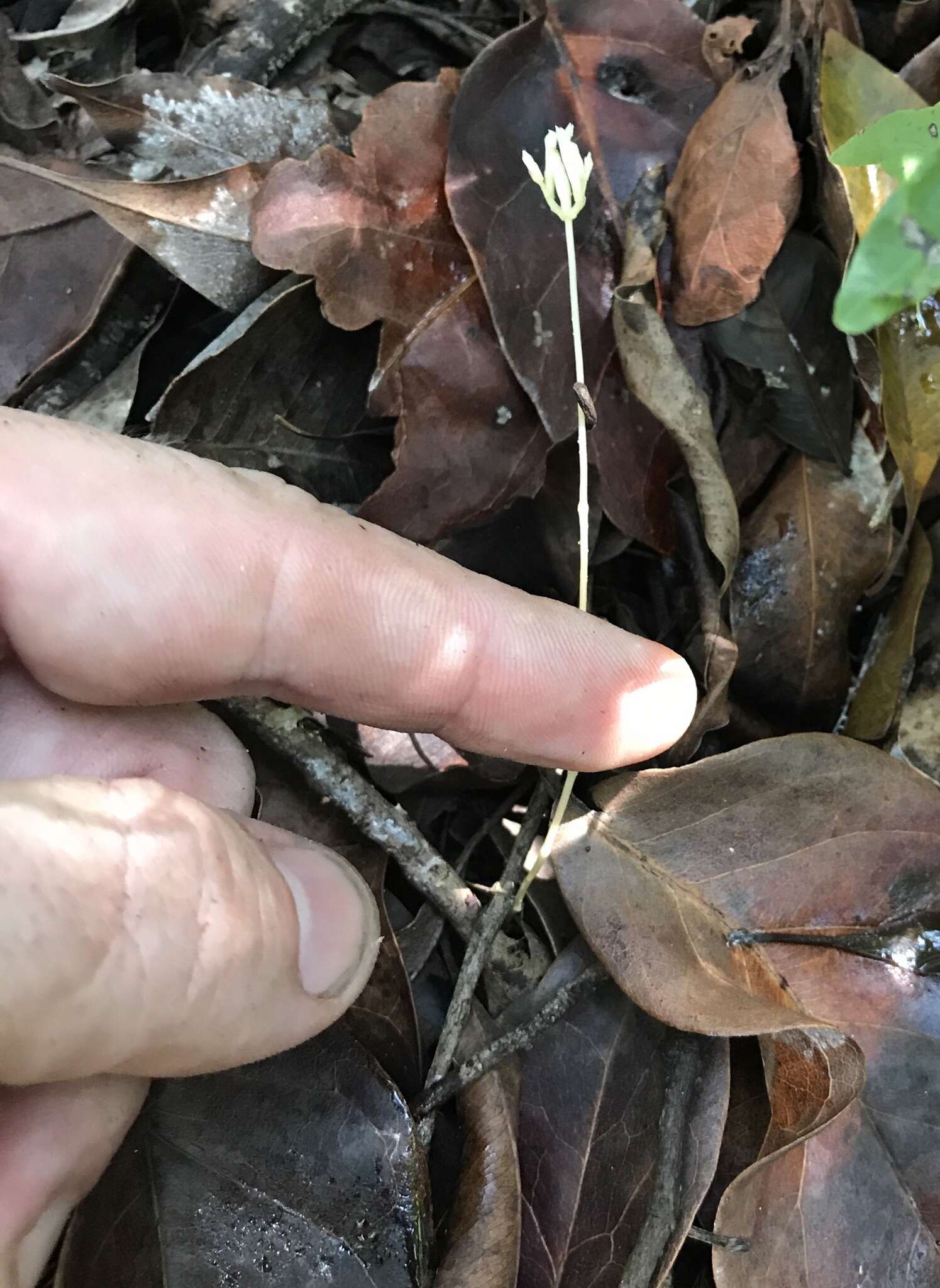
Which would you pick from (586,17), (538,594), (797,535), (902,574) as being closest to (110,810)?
(538,594)

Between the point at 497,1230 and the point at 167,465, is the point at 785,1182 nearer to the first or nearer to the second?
the point at 497,1230

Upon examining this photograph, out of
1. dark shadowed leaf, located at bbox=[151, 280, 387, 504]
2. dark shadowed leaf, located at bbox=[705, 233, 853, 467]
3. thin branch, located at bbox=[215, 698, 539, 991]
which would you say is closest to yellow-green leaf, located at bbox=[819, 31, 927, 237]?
dark shadowed leaf, located at bbox=[705, 233, 853, 467]

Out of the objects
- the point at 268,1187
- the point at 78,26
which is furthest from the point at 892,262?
the point at 78,26

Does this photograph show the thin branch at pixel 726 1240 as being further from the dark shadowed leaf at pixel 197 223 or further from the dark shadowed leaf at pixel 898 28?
the dark shadowed leaf at pixel 898 28

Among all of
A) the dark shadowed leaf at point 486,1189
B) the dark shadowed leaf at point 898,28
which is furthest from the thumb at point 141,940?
the dark shadowed leaf at point 898,28

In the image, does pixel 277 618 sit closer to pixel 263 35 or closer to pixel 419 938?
pixel 419 938

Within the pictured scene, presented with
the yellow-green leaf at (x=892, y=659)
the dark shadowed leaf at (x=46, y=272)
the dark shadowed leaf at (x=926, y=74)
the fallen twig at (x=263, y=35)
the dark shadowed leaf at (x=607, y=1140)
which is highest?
the dark shadowed leaf at (x=926, y=74)

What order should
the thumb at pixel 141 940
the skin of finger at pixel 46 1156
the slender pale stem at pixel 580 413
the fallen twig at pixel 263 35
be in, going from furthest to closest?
the fallen twig at pixel 263 35, the slender pale stem at pixel 580 413, the skin of finger at pixel 46 1156, the thumb at pixel 141 940
